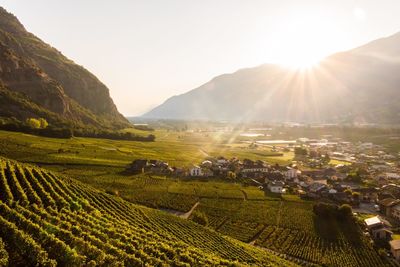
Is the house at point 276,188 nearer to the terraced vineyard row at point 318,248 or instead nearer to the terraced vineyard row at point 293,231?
the terraced vineyard row at point 293,231

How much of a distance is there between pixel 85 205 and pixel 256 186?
211 feet

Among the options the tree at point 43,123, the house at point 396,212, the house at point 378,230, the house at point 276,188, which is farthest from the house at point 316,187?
the tree at point 43,123

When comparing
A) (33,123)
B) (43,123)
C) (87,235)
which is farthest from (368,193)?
(43,123)

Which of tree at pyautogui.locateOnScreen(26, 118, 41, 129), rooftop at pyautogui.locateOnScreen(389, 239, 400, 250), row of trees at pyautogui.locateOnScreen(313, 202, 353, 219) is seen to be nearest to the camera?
rooftop at pyautogui.locateOnScreen(389, 239, 400, 250)

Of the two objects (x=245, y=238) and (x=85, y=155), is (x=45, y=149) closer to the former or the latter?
(x=85, y=155)

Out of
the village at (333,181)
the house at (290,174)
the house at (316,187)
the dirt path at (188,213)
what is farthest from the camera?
the house at (290,174)

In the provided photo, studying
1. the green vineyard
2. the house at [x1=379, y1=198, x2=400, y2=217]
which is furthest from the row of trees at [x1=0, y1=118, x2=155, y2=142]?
the house at [x1=379, y1=198, x2=400, y2=217]

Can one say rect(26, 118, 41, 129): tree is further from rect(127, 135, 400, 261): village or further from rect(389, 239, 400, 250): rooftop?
rect(389, 239, 400, 250): rooftop

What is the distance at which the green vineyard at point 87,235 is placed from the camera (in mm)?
26797

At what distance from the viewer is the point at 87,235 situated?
110 feet

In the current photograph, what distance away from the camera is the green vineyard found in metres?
26.8

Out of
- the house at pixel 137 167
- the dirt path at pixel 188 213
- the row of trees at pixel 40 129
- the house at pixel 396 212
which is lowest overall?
the house at pixel 396 212

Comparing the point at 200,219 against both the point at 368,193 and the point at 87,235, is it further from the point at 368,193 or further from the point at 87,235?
the point at 368,193

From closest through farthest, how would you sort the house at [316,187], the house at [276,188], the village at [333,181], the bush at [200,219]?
the bush at [200,219]
the village at [333,181]
the house at [316,187]
the house at [276,188]
